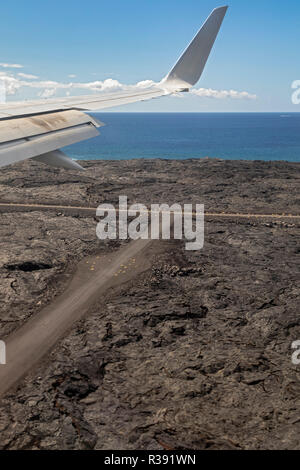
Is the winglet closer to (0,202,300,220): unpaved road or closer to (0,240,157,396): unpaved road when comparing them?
(0,240,157,396): unpaved road

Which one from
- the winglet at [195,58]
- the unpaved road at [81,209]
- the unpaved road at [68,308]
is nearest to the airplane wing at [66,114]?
the winglet at [195,58]

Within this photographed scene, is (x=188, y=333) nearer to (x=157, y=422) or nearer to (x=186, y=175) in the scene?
(x=157, y=422)

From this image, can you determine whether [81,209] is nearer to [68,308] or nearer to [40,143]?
[68,308]

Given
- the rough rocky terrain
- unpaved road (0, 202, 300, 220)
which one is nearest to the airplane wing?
the rough rocky terrain

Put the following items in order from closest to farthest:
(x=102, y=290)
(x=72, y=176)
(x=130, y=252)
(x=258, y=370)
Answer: (x=258, y=370)
(x=102, y=290)
(x=130, y=252)
(x=72, y=176)

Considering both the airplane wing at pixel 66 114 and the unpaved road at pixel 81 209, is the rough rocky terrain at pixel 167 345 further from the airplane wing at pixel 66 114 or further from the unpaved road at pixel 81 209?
the airplane wing at pixel 66 114

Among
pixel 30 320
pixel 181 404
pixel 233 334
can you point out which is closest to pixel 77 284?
pixel 30 320
